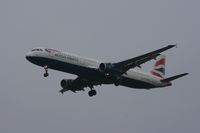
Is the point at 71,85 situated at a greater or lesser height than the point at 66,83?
lesser

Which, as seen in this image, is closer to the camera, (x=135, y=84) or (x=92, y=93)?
(x=135, y=84)

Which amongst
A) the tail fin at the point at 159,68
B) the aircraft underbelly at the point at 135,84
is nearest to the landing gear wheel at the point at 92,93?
the aircraft underbelly at the point at 135,84

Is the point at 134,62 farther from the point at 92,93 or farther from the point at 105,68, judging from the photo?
the point at 92,93

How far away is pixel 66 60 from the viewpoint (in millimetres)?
85688

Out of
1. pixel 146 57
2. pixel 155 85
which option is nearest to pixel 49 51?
pixel 146 57

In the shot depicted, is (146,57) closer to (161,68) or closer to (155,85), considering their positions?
(155,85)

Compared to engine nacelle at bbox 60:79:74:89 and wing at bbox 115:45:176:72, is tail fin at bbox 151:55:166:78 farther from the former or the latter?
engine nacelle at bbox 60:79:74:89

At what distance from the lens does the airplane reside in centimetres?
8550

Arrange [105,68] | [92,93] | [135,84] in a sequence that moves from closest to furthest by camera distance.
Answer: [105,68] < [135,84] < [92,93]

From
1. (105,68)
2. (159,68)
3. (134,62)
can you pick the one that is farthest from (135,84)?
(159,68)

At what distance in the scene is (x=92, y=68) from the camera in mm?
87625

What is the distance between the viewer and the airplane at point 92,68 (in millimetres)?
85500

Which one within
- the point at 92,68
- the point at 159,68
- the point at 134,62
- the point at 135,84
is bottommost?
the point at 92,68

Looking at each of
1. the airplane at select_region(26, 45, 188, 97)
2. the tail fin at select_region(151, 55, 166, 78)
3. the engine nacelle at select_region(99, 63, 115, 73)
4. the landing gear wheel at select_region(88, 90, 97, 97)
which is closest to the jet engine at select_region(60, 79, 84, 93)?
the airplane at select_region(26, 45, 188, 97)
